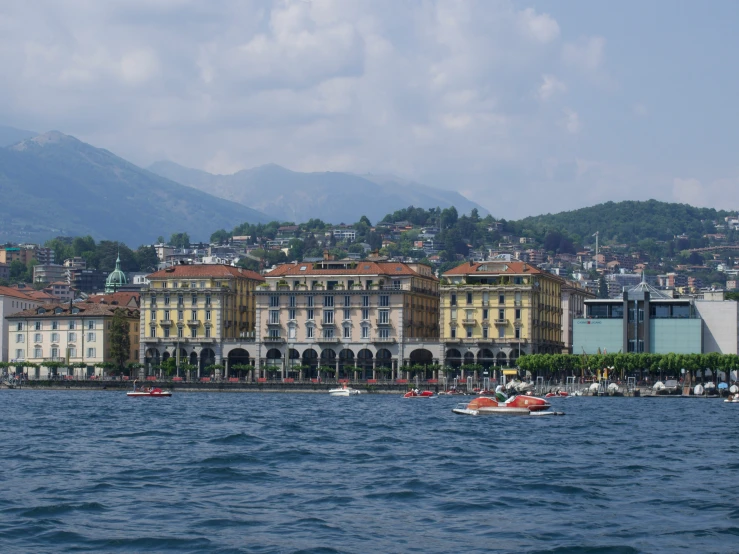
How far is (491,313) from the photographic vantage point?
14525 cm

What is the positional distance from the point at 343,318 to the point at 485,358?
16039mm

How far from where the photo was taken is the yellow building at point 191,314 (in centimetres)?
15300

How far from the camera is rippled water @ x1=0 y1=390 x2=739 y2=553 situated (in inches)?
1314

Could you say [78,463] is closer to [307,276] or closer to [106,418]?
[106,418]

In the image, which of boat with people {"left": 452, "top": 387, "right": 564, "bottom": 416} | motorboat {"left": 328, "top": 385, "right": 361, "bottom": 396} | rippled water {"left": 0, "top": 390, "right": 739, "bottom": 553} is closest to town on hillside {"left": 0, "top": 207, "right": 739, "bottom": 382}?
motorboat {"left": 328, "top": 385, "right": 361, "bottom": 396}

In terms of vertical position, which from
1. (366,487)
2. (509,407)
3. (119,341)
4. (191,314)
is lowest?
(366,487)

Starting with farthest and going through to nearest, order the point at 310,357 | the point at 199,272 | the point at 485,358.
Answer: the point at 199,272
the point at 310,357
the point at 485,358

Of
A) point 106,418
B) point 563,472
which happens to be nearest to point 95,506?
point 563,472

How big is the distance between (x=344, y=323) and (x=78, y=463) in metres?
99.6

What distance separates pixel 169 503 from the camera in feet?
127

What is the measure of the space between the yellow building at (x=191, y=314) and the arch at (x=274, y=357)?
125 inches

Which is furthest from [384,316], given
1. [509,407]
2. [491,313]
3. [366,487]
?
[366,487]

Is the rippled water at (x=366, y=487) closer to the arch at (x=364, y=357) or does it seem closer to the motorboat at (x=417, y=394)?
the motorboat at (x=417, y=394)

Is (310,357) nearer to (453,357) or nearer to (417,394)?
(453,357)
